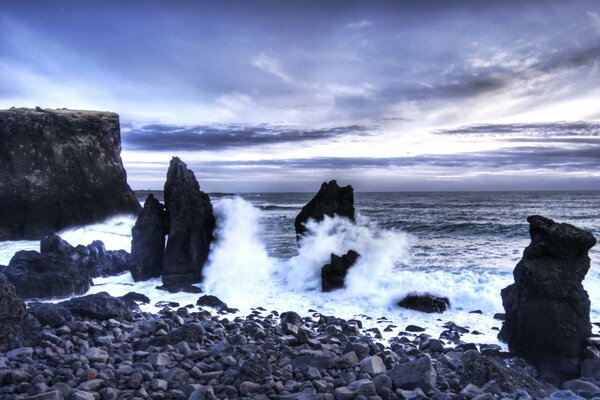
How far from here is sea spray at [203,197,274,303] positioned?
17.4 meters

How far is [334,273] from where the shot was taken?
17625 mm

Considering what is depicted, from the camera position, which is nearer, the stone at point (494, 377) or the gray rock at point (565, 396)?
the gray rock at point (565, 396)

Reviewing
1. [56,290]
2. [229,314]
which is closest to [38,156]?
[56,290]

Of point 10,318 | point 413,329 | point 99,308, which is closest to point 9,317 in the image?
point 10,318

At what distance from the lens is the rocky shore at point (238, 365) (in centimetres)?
681

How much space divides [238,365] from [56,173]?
3119cm

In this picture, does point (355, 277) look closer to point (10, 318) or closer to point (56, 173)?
point (10, 318)

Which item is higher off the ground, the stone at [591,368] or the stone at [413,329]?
the stone at [591,368]

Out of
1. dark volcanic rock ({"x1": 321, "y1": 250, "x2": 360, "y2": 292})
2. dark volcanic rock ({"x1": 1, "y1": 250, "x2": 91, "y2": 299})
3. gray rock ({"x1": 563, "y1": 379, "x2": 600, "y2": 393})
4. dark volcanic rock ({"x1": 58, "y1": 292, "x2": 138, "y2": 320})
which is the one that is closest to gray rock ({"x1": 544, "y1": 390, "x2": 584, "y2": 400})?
gray rock ({"x1": 563, "y1": 379, "x2": 600, "y2": 393})

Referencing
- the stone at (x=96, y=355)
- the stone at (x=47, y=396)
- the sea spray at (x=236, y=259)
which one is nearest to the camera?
the stone at (x=47, y=396)

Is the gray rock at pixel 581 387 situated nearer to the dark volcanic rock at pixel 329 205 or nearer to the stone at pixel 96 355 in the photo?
the stone at pixel 96 355

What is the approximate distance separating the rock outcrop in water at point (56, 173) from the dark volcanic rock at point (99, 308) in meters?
23.0

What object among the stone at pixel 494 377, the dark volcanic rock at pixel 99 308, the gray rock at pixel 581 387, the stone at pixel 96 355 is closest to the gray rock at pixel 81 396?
the stone at pixel 96 355

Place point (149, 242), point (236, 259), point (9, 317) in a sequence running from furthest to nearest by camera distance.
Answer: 1. point (236, 259)
2. point (149, 242)
3. point (9, 317)
